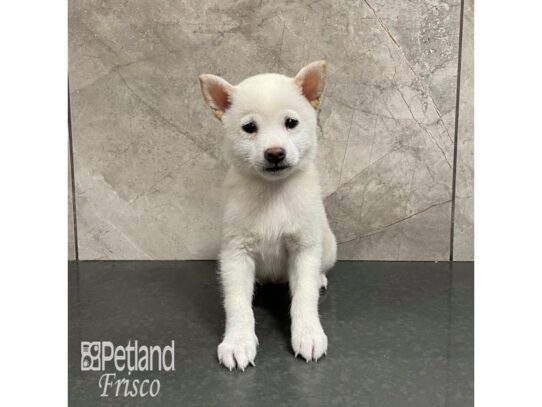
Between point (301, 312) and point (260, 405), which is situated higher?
point (301, 312)

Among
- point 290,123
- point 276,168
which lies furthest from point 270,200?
point 290,123

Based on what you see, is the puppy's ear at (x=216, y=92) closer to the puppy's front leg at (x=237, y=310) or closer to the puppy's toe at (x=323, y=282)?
the puppy's front leg at (x=237, y=310)

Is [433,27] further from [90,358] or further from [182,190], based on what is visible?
[90,358]

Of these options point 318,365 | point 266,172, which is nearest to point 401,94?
point 266,172

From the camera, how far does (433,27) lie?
220 cm

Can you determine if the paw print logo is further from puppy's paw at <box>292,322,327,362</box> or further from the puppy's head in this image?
the puppy's head

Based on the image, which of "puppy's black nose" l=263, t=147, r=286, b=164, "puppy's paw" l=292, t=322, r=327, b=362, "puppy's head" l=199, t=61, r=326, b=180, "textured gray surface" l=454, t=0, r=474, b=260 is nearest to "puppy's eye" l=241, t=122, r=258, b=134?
"puppy's head" l=199, t=61, r=326, b=180

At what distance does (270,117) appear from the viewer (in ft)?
5.21

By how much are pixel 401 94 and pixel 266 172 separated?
926mm

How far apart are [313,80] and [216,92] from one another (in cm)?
31

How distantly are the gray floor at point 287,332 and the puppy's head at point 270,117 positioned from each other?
0.58 m

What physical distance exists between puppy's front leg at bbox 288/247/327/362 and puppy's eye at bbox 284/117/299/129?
16.6 inches

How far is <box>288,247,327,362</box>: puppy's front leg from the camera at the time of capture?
1.58 meters

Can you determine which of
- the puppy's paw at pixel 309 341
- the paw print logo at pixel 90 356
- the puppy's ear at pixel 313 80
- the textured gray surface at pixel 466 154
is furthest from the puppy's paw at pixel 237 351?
the textured gray surface at pixel 466 154
